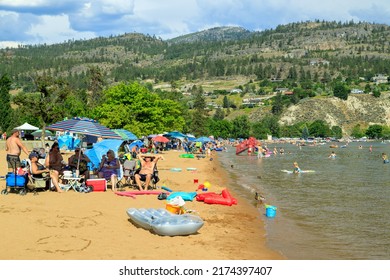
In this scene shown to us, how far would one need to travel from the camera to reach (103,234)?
915 centimetres

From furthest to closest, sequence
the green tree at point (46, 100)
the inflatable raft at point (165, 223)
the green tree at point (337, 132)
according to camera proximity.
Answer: the green tree at point (337, 132)
the green tree at point (46, 100)
the inflatable raft at point (165, 223)

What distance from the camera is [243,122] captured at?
454ft

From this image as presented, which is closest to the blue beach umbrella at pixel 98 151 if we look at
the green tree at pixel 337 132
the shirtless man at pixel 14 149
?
the shirtless man at pixel 14 149

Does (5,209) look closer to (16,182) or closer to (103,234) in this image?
(16,182)

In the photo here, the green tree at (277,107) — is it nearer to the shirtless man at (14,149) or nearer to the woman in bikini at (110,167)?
the woman in bikini at (110,167)

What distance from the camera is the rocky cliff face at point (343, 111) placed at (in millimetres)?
179375

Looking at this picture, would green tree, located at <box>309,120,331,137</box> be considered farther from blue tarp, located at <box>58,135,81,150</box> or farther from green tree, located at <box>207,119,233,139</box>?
blue tarp, located at <box>58,135,81,150</box>

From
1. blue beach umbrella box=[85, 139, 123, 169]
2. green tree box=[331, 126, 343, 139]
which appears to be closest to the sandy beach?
blue beach umbrella box=[85, 139, 123, 169]

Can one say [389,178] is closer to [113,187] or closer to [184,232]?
[113,187]

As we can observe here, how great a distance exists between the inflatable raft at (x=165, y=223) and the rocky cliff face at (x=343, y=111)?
560 ft

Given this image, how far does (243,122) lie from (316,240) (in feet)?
420

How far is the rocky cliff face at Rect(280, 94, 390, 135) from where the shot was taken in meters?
179

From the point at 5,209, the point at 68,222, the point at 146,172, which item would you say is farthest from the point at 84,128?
the point at 68,222

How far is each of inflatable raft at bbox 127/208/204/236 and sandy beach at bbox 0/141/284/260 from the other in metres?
0.15
